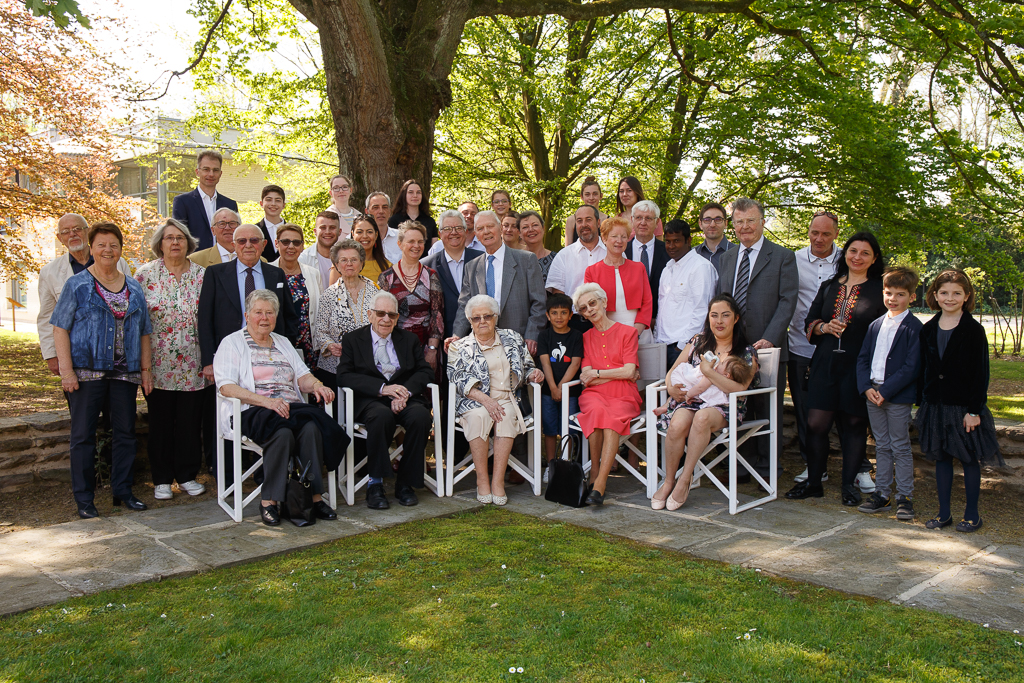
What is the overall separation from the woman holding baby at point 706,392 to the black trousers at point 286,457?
207cm

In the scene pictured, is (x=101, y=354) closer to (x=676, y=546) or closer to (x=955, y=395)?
(x=676, y=546)

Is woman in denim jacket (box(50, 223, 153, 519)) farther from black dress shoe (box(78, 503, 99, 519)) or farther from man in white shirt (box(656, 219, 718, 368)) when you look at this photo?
man in white shirt (box(656, 219, 718, 368))

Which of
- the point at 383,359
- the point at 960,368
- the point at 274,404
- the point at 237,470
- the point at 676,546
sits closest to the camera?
the point at 676,546

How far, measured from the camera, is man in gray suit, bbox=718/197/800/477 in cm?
520

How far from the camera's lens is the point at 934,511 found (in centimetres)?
473

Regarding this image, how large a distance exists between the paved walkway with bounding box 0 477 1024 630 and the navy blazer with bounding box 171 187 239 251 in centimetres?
213

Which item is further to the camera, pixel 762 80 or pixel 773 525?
pixel 762 80

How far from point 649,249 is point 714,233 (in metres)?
0.51

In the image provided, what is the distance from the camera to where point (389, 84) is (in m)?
6.75

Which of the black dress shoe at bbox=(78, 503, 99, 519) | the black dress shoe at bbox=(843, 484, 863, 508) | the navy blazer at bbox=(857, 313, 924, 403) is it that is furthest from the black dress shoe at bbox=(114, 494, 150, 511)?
the navy blazer at bbox=(857, 313, 924, 403)

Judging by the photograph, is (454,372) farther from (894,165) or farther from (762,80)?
(762,80)

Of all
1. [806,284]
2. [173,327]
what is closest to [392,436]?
[173,327]

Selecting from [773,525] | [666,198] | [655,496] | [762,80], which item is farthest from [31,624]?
[762,80]

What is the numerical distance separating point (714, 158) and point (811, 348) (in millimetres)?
6261
